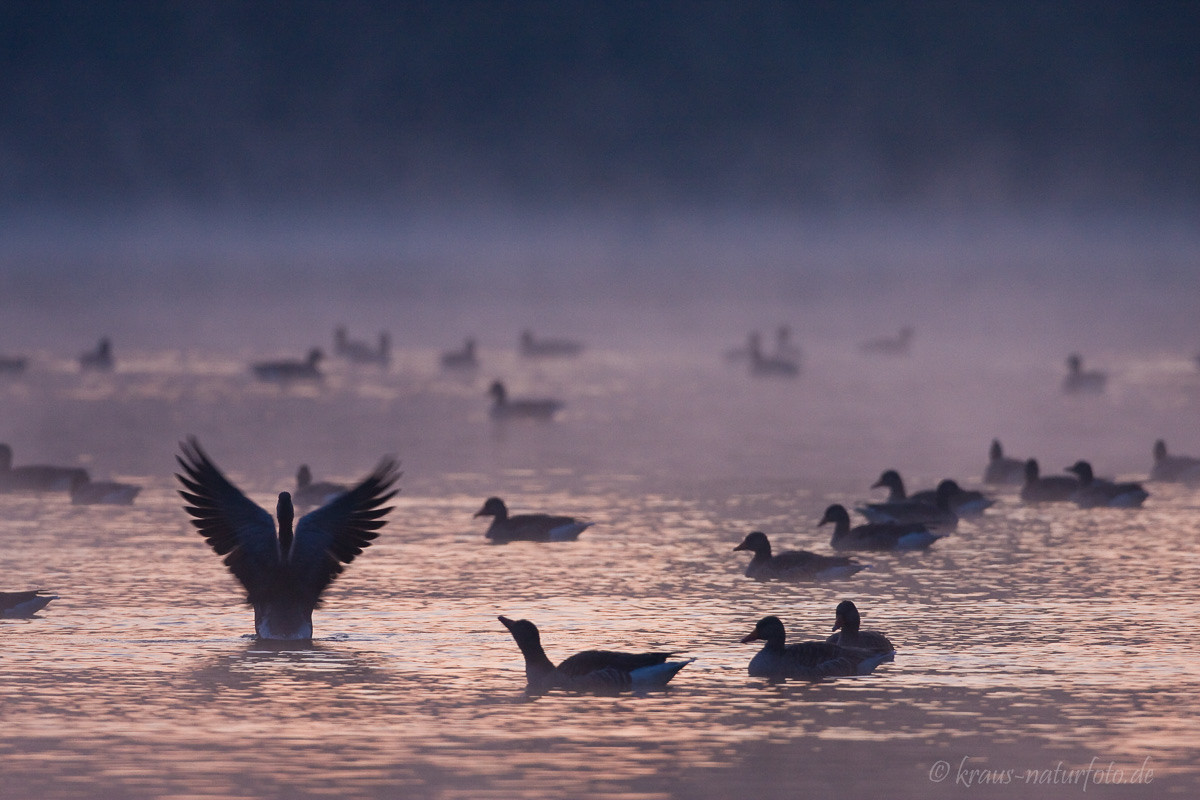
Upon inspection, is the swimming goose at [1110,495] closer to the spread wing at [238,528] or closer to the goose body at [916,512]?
the goose body at [916,512]

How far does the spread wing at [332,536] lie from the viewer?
1634 cm

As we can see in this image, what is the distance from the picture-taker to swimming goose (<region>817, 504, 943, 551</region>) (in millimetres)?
20047

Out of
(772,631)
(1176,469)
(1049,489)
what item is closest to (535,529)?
(772,631)

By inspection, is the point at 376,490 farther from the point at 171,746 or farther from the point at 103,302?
the point at 103,302

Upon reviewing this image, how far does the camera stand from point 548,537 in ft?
68.3

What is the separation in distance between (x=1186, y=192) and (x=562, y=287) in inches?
4957

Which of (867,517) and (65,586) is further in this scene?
(867,517)

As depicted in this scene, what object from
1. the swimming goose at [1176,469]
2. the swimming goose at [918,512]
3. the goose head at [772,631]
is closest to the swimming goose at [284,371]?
the swimming goose at [1176,469]

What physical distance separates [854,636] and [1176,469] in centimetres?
1114

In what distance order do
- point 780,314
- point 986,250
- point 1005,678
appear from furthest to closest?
point 986,250, point 780,314, point 1005,678

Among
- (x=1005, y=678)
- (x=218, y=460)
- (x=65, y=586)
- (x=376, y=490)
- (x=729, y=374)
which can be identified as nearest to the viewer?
(x=1005, y=678)

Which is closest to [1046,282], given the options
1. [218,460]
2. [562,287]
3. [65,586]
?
[562,287]

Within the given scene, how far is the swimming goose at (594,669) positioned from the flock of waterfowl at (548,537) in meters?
0.01

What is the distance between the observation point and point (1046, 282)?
284 feet
